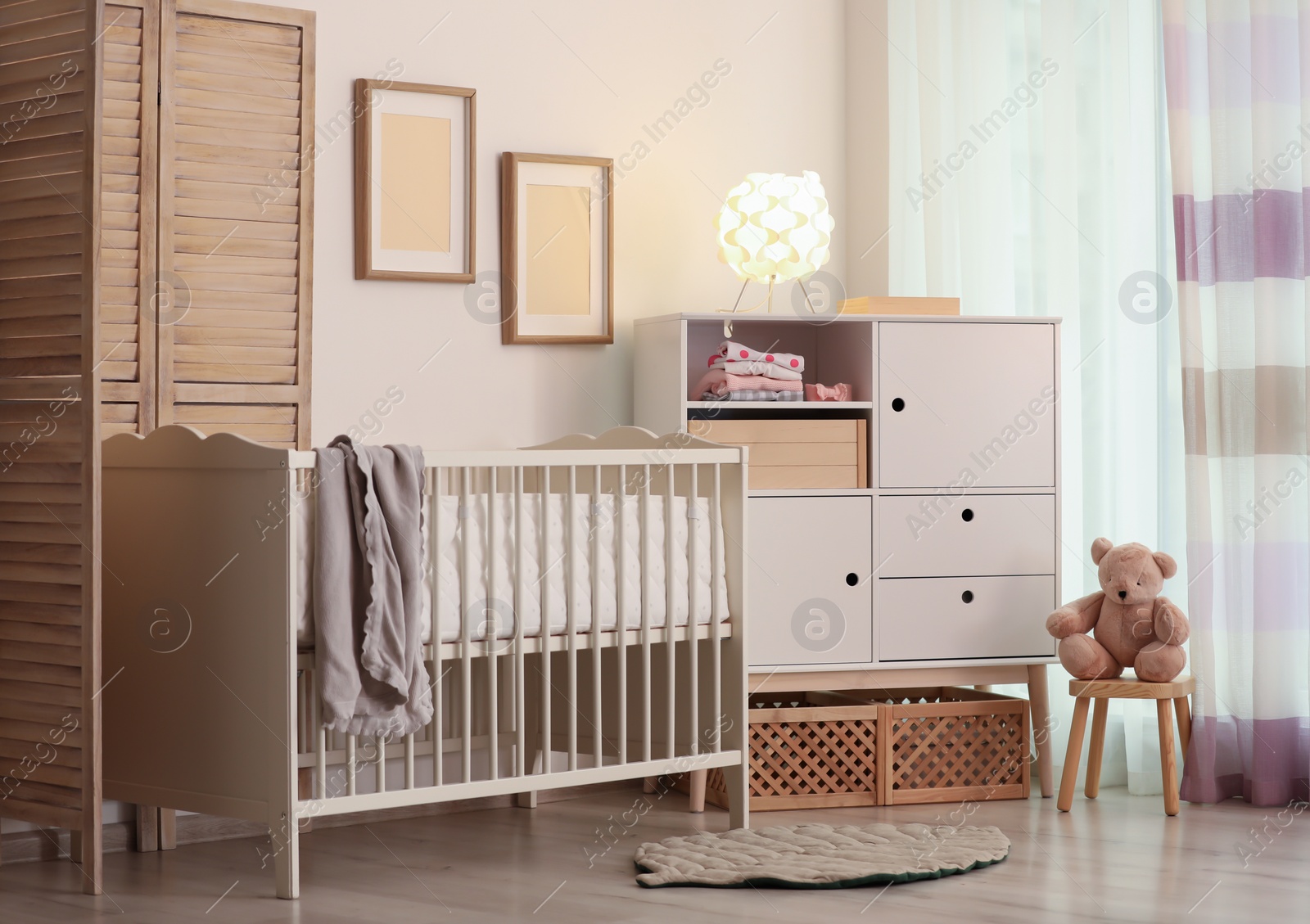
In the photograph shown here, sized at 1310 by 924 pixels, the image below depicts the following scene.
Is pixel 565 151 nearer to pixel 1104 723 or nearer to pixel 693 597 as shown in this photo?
pixel 693 597

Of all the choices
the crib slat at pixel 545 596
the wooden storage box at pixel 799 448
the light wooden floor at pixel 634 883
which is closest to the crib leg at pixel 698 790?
the light wooden floor at pixel 634 883

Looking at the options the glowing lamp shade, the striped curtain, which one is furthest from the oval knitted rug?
the glowing lamp shade

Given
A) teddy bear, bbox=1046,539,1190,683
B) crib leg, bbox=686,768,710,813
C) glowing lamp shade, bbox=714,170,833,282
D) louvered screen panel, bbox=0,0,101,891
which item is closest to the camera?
louvered screen panel, bbox=0,0,101,891

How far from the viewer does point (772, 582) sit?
3264mm

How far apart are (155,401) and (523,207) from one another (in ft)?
3.24

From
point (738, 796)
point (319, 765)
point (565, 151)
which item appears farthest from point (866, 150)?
point (319, 765)

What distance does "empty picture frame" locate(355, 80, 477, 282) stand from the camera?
3.20 metres

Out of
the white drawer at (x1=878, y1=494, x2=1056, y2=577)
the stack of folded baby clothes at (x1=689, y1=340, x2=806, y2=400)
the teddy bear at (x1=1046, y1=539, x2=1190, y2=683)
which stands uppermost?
the stack of folded baby clothes at (x1=689, y1=340, x2=806, y2=400)

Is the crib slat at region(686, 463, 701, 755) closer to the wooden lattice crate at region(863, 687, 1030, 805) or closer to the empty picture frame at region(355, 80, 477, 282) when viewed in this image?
the wooden lattice crate at region(863, 687, 1030, 805)

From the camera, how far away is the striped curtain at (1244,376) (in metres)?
3.14

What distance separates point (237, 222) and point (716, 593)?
127 centimetres

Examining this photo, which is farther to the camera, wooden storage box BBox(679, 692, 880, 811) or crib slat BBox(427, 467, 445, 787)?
wooden storage box BBox(679, 692, 880, 811)

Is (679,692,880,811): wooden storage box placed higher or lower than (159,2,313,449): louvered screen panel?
lower

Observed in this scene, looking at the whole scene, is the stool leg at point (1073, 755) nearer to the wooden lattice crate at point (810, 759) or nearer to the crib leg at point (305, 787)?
the wooden lattice crate at point (810, 759)
